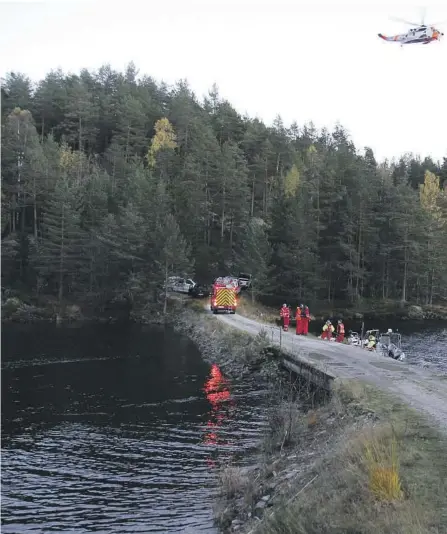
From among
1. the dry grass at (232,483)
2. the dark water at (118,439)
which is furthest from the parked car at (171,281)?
the dry grass at (232,483)

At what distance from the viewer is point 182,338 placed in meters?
41.8

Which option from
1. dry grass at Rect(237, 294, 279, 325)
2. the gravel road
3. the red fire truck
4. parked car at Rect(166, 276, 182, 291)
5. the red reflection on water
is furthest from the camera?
parked car at Rect(166, 276, 182, 291)

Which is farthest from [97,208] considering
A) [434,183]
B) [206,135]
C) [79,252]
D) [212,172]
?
[434,183]

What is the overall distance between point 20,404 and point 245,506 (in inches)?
546

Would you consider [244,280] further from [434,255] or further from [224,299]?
[434,255]

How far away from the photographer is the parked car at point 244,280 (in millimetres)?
58144

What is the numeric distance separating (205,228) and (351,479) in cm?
5911

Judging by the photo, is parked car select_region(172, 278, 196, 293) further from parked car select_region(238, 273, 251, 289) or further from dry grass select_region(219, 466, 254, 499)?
dry grass select_region(219, 466, 254, 499)

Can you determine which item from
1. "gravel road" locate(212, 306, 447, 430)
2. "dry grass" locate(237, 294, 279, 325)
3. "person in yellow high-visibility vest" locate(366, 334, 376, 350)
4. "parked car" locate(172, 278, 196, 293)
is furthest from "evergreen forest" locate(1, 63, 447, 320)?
"gravel road" locate(212, 306, 447, 430)

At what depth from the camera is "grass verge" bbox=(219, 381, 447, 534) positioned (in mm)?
7668

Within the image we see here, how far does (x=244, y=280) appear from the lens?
59.6 m

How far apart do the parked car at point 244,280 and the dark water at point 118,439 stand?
2545cm

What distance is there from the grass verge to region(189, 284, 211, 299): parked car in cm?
4054

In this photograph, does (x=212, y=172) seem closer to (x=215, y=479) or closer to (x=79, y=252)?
(x=79, y=252)
